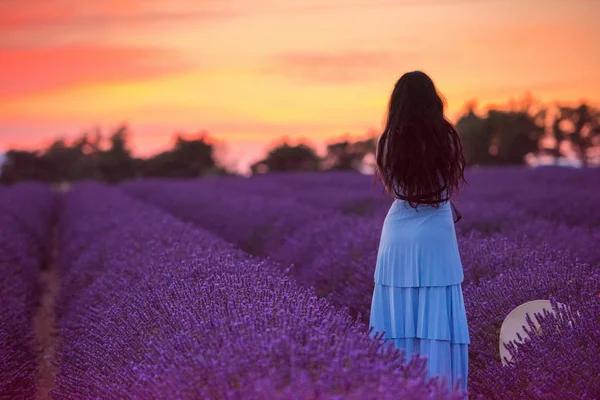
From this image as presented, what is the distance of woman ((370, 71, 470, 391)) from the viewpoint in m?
2.85

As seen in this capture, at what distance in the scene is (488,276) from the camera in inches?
166

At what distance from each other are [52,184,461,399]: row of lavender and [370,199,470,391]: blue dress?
0.77 ft

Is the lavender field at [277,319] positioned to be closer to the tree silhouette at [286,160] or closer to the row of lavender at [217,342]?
the row of lavender at [217,342]

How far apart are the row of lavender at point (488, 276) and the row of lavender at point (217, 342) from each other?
0.70m

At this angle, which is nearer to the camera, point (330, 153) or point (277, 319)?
point (277, 319)

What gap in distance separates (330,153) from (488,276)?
122ft

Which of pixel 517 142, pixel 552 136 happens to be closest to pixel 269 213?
pixel 517 142

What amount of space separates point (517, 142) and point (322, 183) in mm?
24173

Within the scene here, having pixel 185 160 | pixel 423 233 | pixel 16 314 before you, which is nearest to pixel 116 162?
pixel 185 160

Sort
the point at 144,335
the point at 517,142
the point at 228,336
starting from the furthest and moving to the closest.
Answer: the point at 517,142, the point at 144,335, the point at 228,336

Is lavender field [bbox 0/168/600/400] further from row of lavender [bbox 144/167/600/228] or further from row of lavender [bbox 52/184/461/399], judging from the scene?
row of lavender [bbox 144/167/600/228]

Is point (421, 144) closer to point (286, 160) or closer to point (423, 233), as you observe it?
point (423, 233)

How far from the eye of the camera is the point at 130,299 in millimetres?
3539

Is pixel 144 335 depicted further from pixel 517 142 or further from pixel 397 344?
pixel 517 142
